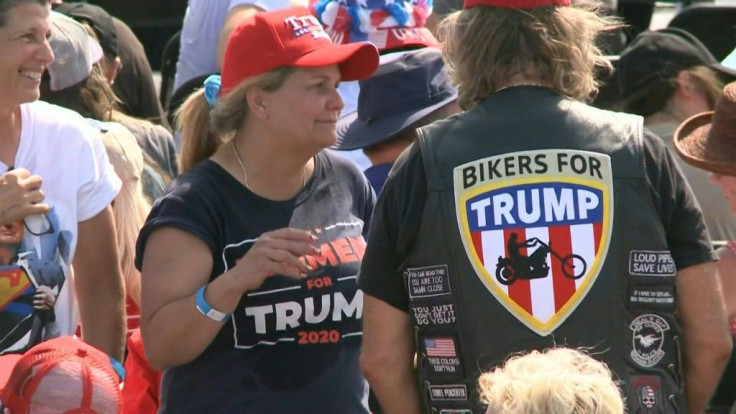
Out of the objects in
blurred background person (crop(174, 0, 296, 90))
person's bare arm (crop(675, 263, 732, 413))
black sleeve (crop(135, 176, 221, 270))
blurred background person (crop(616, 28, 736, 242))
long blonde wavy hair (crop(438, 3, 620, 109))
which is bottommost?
blurred background person (crop(174, 0, 296, 90))

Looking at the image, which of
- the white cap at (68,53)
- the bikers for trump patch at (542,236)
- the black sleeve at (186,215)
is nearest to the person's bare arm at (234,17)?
the white cap at (68,53)

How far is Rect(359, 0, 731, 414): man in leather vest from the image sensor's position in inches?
114

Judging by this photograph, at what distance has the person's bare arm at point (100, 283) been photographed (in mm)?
3711

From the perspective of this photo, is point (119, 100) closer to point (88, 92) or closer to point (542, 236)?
point (88, 92)

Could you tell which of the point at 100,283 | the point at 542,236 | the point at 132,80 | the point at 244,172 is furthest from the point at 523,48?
the point at 132,80

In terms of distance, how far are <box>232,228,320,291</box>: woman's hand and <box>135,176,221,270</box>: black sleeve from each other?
0.53 feet

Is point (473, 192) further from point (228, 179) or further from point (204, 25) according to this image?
point (204, 25)

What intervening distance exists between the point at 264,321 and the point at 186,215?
32 centimetres

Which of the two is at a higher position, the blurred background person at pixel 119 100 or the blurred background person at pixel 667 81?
the blurred background person at pixel 667 81

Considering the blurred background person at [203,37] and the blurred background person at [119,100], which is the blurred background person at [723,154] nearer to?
the blurred background person at [119,100]

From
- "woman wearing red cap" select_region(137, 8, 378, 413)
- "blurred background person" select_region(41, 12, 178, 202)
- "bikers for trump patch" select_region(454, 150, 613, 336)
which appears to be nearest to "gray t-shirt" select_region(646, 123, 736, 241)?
"woman wearing red cap" select_region(137, 8, 378, 413)

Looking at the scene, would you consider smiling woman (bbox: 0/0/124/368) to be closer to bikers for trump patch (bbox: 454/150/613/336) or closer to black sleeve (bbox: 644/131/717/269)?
bikers for trump patch (bbox: 454/150/613/336)

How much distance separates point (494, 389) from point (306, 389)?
1.05 metres

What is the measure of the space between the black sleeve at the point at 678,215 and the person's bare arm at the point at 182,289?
79 centimetres
